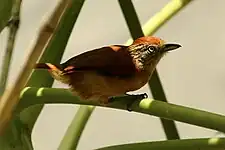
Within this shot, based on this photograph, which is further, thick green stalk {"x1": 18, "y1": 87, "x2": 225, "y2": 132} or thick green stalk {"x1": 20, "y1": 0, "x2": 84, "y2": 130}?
thick green stalk {"x1": 20, "y1": 0, "x2": 84, "y2": 130}

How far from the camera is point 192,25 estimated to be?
1149 millimetres

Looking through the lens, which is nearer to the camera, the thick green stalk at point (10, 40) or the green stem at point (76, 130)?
the thick green stalk at point (10, 40)

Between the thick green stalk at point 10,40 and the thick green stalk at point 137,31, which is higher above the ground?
the thick green stalk at point 10,40

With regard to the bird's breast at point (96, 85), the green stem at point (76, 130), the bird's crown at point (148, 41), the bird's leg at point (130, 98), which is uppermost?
the bird's crown at point (148, 41)

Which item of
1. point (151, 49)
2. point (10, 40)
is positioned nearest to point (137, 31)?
point (151, 49)

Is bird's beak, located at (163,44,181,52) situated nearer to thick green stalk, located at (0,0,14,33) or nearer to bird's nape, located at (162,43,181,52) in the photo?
bird's nape, located at (162,43,181,52)

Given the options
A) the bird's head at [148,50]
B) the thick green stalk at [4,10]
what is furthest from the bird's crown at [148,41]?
the thick green stalk at [4,10]

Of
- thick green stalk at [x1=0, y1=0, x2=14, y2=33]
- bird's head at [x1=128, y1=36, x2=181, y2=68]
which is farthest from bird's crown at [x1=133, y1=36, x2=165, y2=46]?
thick green stalk at [x1=0, y1=0, x2=14, y2=33]

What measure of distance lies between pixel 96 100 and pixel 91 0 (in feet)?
2.74

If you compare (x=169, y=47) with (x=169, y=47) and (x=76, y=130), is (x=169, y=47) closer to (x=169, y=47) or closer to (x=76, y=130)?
(x=169, y=47)

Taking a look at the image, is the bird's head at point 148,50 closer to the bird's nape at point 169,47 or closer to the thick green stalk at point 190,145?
the bird's nape at point 169,47

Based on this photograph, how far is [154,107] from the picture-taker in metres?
0.32

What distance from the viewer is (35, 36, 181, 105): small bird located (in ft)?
1.29

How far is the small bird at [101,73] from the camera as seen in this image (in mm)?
394
